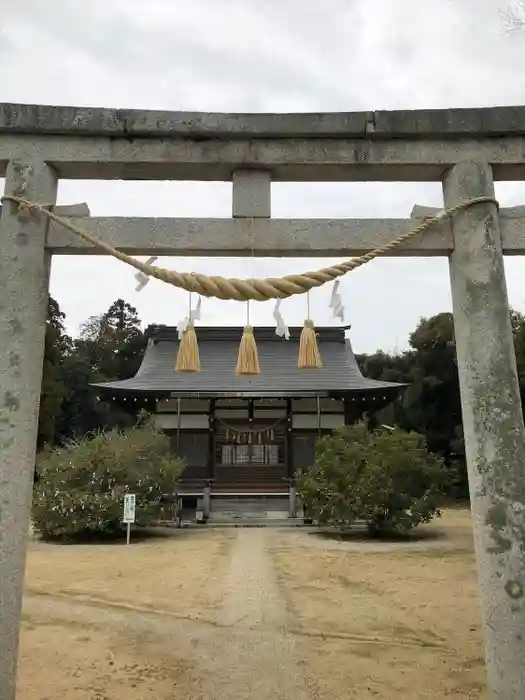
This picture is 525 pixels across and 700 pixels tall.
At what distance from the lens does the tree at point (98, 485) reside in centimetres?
1290

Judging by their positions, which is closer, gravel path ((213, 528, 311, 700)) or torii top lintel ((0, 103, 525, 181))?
torii top lintel ((0, 103, 525, 181))

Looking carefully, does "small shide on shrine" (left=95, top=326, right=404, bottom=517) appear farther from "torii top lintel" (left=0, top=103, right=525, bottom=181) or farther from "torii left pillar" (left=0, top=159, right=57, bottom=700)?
"torii top lintel" (left=0, top=103, right=525, bottom=181)

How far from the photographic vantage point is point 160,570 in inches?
360

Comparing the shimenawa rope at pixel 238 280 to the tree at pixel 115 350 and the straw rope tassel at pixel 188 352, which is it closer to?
the straw rope tassel at pixel 188 352

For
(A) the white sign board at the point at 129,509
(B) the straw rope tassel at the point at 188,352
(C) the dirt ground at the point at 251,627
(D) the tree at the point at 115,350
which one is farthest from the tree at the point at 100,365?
(B) the straw rope tassel at the point at 188,352

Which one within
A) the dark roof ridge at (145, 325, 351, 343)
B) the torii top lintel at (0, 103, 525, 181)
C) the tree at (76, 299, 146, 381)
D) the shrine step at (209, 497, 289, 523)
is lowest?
the shrine step at (209, 497, 289, 523)

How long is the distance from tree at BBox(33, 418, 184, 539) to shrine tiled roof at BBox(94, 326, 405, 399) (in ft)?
15.2

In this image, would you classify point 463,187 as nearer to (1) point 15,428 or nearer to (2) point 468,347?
(2) point 468,347

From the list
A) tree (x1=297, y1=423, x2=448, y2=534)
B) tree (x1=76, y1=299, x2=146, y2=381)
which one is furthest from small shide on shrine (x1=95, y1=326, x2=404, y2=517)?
tree (x1=76, y1=299, x2=146, y2=381)

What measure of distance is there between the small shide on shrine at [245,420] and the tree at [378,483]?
420 centimetres

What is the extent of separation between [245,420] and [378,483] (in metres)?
7.33

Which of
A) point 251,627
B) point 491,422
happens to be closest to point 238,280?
point 491,422

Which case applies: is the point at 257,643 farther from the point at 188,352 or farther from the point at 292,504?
the point at 292,504

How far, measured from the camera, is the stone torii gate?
3.30 metres
